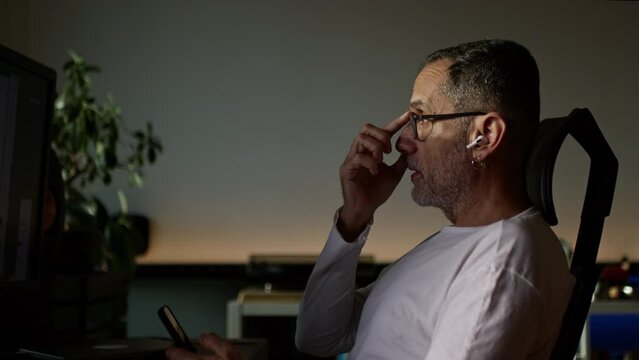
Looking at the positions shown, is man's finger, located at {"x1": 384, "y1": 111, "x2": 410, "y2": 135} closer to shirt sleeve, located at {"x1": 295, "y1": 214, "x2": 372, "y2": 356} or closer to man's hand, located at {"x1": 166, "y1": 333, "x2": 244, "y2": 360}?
shirt sleeve, located at {"x1": 295, "y1": 214, "x2": 372, "y2": 356}

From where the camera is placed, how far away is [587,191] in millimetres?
1109

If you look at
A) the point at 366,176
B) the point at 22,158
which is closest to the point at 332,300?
the point at 366,176

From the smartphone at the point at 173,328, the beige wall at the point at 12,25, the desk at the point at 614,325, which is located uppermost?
the beige wall at the point at 12,25

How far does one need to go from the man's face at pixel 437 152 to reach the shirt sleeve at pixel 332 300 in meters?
0.20

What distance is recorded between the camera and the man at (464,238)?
107 centimetres

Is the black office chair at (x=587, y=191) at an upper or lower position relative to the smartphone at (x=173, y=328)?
upper

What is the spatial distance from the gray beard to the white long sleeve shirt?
5 centimetres

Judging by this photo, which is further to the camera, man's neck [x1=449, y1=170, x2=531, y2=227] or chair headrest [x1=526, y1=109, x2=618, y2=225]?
man's neck [x1=449, y1=170, x2=531, y2=227]

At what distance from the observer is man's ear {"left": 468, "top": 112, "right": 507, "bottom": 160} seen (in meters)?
1.26

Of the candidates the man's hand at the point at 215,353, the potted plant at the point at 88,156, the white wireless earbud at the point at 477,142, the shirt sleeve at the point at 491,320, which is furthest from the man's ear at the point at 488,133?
the potted plant at the point at 88,156

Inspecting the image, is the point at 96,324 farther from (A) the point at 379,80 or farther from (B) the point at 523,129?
(A) the point at 379,80

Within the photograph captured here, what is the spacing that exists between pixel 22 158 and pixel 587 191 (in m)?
0.82

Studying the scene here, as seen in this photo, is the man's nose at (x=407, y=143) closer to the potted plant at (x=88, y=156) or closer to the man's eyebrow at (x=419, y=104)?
the man's eyebrow at (x=419, y=104)

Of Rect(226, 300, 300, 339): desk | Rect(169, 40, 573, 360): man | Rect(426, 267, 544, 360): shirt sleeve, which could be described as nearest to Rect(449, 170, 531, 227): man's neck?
Rect(169, 40, 573, 360): man
